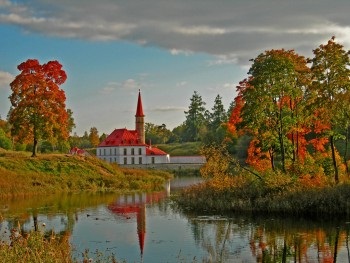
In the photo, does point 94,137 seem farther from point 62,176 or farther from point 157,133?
point 62,176

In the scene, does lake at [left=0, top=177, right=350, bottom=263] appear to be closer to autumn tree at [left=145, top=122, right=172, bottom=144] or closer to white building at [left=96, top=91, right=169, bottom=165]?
white building at [left=96, top=91, right=169, bottom=165]

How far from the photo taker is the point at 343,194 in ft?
108

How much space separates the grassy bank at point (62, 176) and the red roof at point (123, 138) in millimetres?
52878

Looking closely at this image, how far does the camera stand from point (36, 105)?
209 feet

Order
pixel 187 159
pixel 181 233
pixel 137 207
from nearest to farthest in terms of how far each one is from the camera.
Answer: pixel 181 233 → pixel 137 207 → pixel 187 159

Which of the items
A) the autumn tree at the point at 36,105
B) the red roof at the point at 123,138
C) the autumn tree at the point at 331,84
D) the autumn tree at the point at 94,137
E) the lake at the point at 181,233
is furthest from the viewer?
the autumn tree at the point at 94,137

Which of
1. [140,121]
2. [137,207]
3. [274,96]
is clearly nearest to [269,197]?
[274,96]

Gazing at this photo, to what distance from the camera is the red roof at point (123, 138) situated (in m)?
126

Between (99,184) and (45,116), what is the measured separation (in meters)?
10.4

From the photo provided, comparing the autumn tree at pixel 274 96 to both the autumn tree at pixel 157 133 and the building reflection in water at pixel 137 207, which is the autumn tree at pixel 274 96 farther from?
the autumn tree at pixel 157 133

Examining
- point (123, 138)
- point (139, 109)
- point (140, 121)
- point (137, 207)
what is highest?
point (139, 109)

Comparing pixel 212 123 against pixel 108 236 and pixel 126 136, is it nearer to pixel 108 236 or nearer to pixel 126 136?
pixel 126 136

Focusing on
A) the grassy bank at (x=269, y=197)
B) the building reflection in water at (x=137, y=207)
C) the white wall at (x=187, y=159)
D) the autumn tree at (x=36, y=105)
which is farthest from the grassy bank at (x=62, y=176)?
the white wall at (x=187, y=159)

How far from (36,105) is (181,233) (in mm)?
39661
